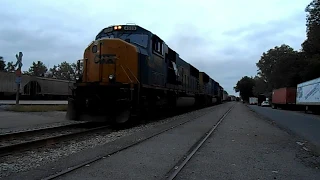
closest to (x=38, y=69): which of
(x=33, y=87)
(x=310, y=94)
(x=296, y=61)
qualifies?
(x=33, y=87)

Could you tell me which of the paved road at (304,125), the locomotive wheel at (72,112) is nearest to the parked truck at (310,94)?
the paved road at (304,125)

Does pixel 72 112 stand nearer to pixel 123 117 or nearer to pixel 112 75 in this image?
pixel 123 117

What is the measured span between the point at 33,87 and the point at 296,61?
50.5 m

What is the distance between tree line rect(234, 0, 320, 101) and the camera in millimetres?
42638

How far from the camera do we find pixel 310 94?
33.8 meters

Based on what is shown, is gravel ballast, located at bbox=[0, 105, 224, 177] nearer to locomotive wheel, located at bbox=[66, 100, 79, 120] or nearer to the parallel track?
the parallel track

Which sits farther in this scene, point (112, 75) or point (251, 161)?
point (112, 75)

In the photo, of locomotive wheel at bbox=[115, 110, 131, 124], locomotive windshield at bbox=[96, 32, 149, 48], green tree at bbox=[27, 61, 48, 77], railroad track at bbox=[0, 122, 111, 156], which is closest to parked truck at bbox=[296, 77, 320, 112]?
locomotive windshield at bbox=[96, 32, 149, 48]

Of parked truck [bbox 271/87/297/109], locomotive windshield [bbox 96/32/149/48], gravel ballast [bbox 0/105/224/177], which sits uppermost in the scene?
locomotive windshield [bbox 96/32/149/48]

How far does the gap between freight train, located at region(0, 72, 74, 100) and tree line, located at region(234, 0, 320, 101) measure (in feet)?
110

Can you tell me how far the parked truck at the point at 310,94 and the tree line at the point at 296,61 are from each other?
745 centimetres

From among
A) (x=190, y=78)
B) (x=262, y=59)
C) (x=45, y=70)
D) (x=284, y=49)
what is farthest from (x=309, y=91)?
(x=45, y=70)

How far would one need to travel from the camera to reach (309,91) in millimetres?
34312

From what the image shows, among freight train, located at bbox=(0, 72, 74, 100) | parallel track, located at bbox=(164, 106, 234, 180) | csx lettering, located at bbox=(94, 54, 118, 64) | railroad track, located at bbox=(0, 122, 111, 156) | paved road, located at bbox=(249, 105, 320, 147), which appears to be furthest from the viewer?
freight train, located at bbox=(0, 72, 74, 100)
